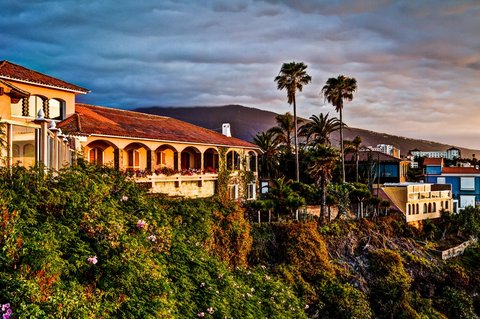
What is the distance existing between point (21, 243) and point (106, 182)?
18.9ft

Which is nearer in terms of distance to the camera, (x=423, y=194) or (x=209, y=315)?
(x=209, y=315)

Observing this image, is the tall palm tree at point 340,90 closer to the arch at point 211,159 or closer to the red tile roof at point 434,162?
the arch at point 211,159

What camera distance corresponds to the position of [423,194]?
47.4 metres

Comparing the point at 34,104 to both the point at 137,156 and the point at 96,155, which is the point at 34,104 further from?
the point at 137,156

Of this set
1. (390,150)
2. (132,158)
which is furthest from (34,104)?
(390,150)

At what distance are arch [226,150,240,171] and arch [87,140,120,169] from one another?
39.5 ft

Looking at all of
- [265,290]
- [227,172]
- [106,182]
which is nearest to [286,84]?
[227,172]

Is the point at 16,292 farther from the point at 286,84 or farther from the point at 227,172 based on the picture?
the point at 286,84

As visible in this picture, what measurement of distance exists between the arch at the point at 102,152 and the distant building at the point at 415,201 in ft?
91.2

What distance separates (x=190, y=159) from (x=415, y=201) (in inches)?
952

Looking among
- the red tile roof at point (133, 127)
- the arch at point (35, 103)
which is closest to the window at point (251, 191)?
the red tile roof at point (133, 127)

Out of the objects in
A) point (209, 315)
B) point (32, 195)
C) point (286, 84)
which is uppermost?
point (286, 84)

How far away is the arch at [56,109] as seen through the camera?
2597 cm

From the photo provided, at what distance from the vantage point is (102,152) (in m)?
27.9
